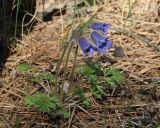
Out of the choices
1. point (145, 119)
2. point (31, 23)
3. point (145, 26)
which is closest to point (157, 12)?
point (145, 26)

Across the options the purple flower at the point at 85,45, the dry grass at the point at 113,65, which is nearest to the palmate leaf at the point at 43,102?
the dry grass at the point at 113,65

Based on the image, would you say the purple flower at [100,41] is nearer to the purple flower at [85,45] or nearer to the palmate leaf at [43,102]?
the purple flower at [85,45]

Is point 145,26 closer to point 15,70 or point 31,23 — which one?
point 31,23

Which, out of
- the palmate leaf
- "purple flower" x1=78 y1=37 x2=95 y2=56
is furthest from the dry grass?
"purple flower" x1=78 y1=37 x2=95 y2=56

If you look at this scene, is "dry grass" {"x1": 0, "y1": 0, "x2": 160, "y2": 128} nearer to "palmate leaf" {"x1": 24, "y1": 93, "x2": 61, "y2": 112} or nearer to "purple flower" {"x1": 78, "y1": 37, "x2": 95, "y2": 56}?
"palmate leaf" {"x1": 24, "y1": 93, "x2": 61, "y2": 112}

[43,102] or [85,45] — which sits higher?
[85,45]

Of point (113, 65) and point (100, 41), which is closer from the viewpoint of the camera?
point (100, 41)

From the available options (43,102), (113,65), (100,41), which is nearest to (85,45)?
Answer: (100,41)

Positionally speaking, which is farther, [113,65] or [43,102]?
[113,65]

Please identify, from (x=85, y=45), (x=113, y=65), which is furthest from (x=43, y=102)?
(x=113, y=65)

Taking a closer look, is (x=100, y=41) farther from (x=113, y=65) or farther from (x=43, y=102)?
(x=113, y=65)
